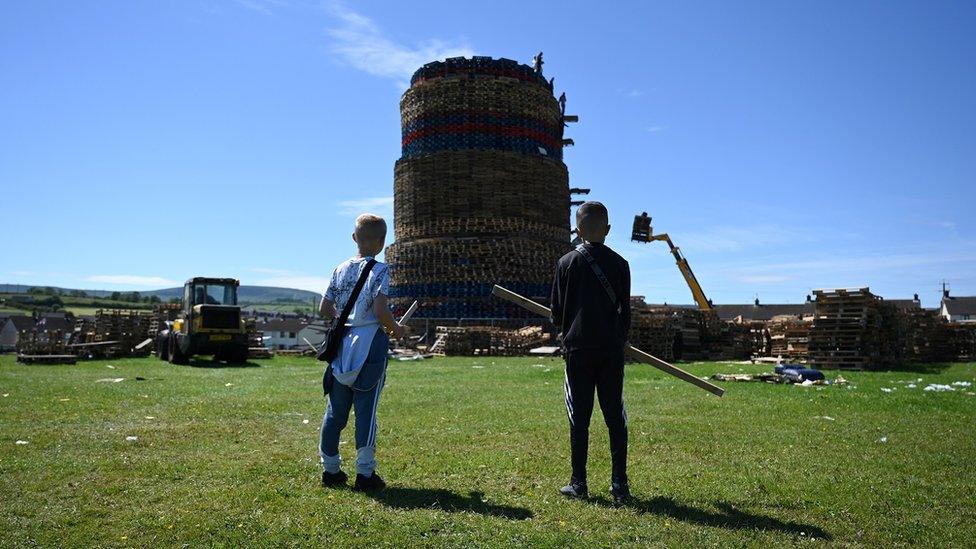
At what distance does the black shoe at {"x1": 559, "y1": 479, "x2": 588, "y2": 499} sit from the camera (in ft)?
17.3

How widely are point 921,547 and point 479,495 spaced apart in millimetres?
2909

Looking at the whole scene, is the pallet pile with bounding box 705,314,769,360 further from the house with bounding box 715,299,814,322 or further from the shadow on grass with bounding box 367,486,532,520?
the house with bounding box 715,299,814,322

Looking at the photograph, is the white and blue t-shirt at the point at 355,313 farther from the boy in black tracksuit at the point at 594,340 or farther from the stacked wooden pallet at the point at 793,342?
the stacked wooden pallet at the point at 793,342

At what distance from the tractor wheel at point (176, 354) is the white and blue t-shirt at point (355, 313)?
21279 mm

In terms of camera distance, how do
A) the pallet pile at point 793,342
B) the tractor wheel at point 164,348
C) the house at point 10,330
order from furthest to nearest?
the house at point 10,330, the tractor wheel at point 164,348, the pallet pile at point 793,342

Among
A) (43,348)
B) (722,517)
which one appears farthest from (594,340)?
(43,348)

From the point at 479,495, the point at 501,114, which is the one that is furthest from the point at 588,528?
the point at 501,114

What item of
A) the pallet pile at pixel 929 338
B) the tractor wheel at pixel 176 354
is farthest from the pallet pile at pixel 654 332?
the tractor wheel at pixel 176 354

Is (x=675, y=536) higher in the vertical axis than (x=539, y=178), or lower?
lower

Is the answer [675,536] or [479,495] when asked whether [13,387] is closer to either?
[479,495]

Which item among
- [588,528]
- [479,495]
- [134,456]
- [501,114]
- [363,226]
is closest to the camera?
[588,528]

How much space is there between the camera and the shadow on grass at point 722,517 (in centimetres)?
451

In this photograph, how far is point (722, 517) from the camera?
477 cm

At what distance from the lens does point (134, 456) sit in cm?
658
